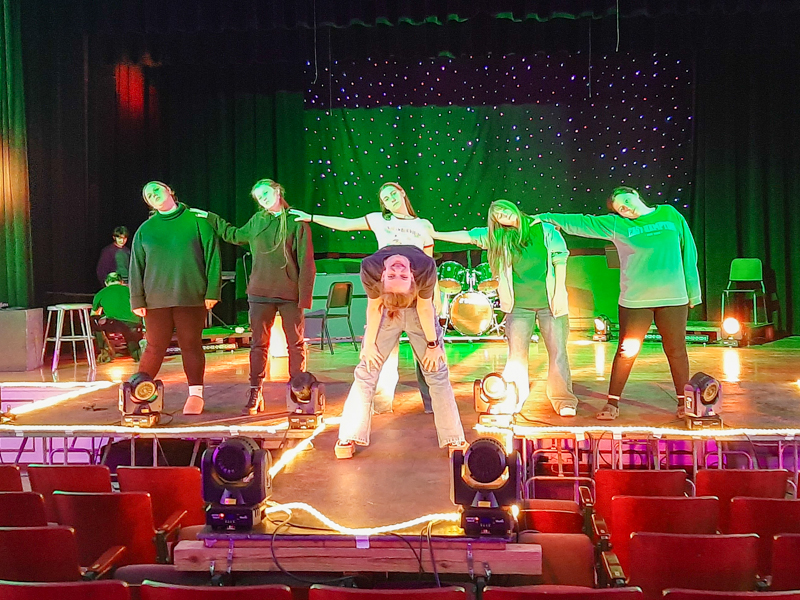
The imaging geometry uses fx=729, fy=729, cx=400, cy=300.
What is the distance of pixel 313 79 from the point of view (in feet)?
36.9

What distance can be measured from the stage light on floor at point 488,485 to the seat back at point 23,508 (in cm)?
175

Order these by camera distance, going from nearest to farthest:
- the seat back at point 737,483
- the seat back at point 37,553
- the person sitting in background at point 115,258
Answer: the seat back at point 37,553, the seat back at point 737,483, the person sitting in background at point 115,258

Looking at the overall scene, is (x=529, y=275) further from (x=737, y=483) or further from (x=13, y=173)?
(x=13, y=173)

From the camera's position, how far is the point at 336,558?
9.88 feet

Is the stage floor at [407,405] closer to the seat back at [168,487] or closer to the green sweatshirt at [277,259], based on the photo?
the seat back at [168,487]

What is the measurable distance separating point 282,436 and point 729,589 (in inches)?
119

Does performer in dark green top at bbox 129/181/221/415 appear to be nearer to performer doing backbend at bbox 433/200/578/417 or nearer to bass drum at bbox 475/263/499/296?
performer doing backbend at bbox 433/200/578/417

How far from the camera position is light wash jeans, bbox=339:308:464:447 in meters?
4.10

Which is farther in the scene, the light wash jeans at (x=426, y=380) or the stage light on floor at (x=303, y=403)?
the stage light on floor at (x=303, y=403)

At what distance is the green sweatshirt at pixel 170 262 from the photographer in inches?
199

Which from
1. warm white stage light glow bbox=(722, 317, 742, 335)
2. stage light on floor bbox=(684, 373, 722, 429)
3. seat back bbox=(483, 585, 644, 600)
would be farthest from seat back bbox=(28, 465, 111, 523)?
warm white stage light glow bbox=(722, 317, 742, 335)

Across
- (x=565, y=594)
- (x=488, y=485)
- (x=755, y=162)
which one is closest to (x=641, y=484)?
(x=488, y=485)

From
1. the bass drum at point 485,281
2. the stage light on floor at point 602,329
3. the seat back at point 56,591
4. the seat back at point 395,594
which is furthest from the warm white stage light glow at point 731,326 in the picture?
the seat back at point 56,591

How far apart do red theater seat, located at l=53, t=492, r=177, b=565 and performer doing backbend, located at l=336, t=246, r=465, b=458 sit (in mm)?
1411
